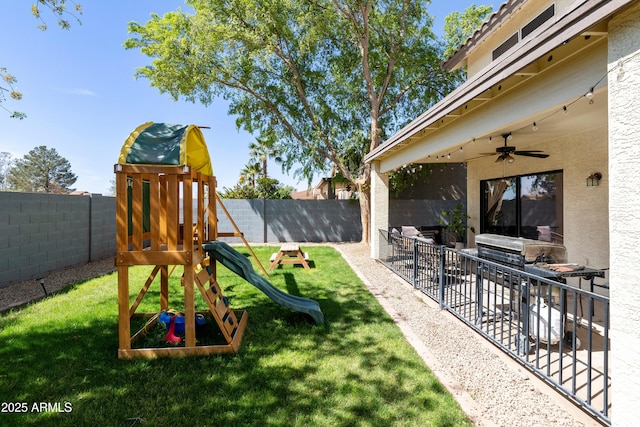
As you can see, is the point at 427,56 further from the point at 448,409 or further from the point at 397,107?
the point at 448,409

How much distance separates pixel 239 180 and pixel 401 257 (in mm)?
18683

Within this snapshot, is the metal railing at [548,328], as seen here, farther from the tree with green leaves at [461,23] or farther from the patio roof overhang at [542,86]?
the tree with green leaves at [461,23]

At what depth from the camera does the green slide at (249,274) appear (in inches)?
160

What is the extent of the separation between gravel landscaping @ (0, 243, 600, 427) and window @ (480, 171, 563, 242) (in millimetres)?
3579

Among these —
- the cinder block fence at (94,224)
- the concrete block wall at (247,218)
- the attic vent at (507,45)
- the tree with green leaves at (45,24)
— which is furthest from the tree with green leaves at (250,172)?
the attic vent at (507,45)

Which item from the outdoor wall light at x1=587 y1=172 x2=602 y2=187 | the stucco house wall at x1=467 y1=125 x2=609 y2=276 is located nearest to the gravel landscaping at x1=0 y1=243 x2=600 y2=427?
the stucco house wall at x1=467 y1=125 x2=609 y2=276

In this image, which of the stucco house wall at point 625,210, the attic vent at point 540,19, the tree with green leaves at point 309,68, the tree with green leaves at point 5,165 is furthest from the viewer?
the tree with green leaves at point 5,165

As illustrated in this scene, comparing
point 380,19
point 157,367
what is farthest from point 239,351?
point 380,19

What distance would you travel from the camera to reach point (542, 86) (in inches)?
128

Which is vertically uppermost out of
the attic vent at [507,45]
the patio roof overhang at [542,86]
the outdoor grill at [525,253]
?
the attic vent at [507,45]

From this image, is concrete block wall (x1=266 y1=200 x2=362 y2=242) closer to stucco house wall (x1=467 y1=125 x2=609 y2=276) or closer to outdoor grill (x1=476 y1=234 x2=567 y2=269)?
stucco house wall (x1=467 y1=125 x2=609 y2=276)

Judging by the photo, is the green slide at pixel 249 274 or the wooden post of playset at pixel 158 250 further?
the green slide at pixel 249 274

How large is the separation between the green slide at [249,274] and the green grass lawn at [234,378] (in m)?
0.23

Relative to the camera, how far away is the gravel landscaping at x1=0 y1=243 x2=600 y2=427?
2.51m
